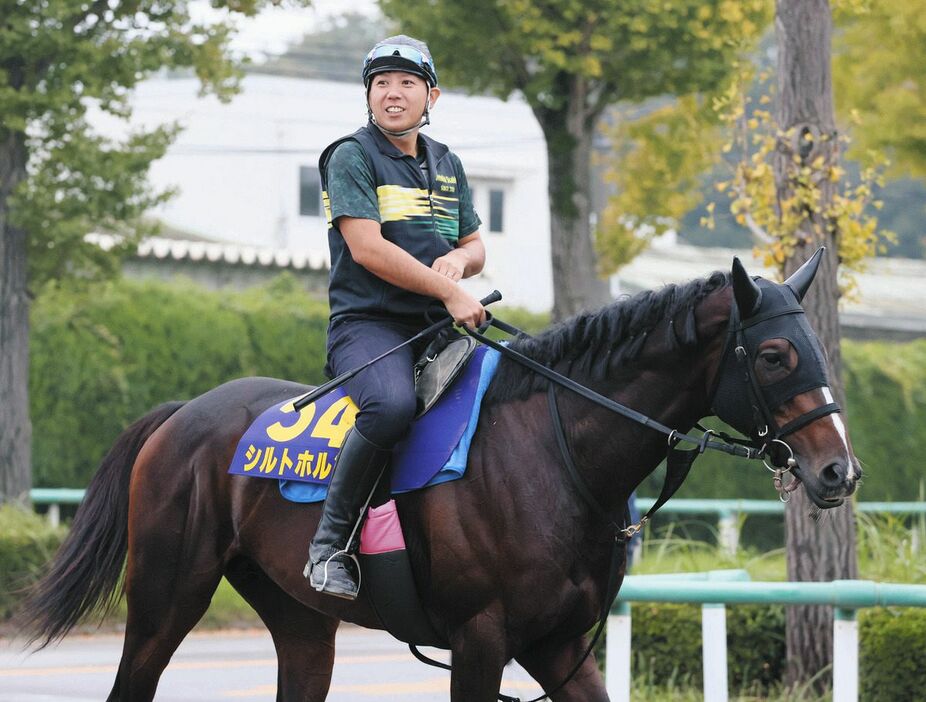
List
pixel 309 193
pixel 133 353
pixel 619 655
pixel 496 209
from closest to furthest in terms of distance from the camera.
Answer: pixel 619 655 → pixel 133 353 → pixel 309 193 → pixel 496 209

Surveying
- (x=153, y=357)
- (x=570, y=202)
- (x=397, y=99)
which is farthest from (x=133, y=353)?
(x=397, y=99)

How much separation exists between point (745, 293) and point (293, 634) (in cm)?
257

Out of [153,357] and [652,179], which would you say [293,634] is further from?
[652,179]

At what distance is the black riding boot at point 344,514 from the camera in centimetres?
535

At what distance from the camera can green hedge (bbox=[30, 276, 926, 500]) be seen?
1599 cm

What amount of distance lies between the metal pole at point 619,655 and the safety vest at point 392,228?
2425 mm

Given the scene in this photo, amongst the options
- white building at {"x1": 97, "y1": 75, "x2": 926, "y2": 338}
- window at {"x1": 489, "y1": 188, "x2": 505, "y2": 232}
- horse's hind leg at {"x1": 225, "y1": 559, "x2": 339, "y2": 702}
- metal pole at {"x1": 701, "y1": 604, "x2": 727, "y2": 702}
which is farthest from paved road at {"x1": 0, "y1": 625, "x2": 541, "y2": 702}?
window at {"x1": 489, "y1": 188, "x2": 505, "y2": 232}

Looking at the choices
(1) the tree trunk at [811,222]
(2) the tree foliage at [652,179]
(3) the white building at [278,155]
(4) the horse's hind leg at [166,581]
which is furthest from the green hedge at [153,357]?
(3) the white building at [278,155]

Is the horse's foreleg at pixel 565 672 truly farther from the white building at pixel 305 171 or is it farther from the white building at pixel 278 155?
the white building at pixel 278 155

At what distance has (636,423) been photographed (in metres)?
5.25

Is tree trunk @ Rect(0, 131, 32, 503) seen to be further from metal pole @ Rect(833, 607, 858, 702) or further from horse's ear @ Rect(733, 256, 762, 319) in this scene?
horse's ear @ Rect(733, 256, 762, 319)

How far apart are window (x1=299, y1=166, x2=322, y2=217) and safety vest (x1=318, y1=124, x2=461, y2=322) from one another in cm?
2939

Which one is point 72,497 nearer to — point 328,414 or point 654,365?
point 328,414

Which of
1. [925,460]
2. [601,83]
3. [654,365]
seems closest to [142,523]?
[654,365]
